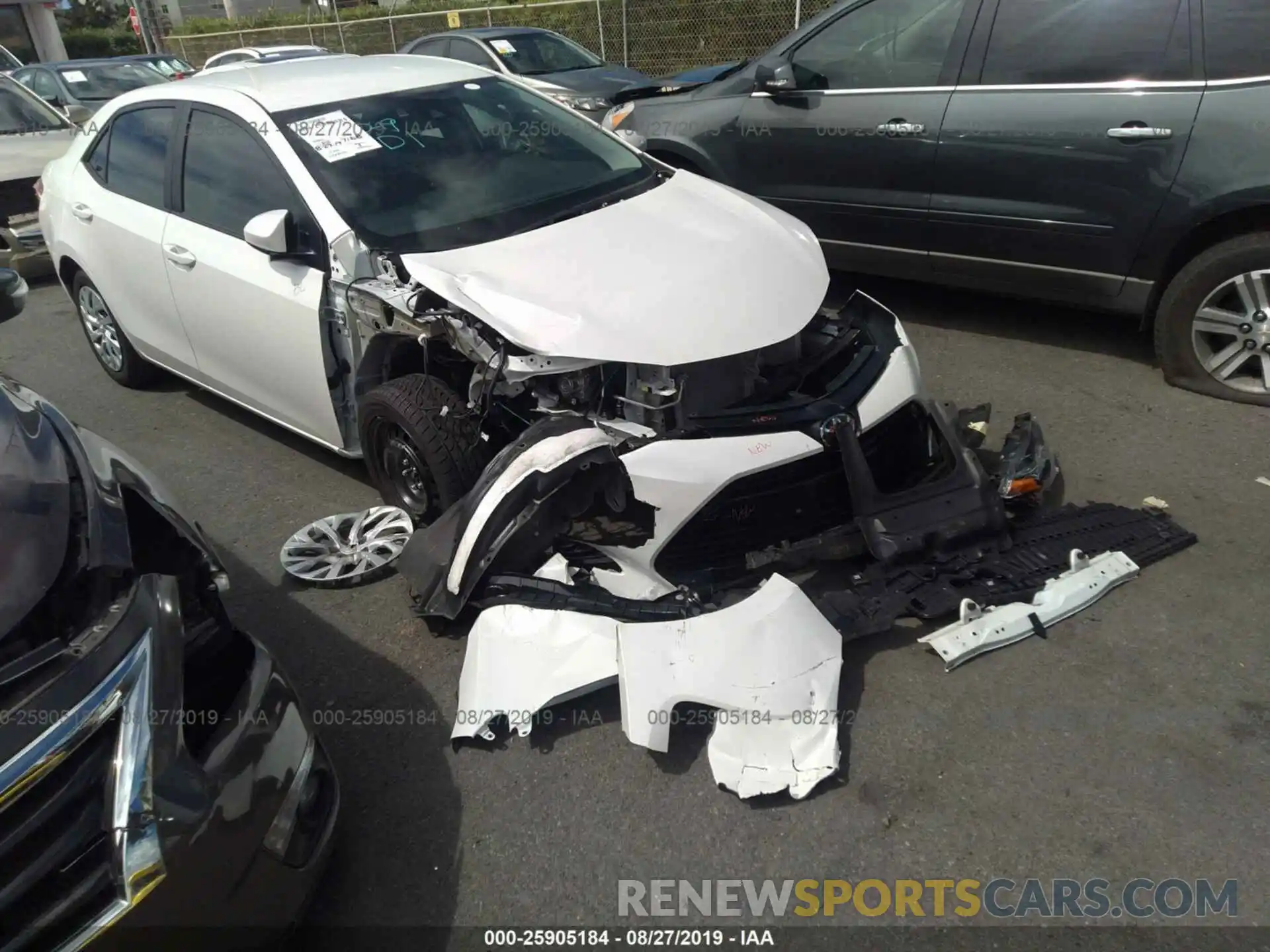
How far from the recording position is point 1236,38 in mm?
3900

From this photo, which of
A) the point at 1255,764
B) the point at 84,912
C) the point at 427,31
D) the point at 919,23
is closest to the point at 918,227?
the point at 919,23

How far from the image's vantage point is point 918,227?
4.89 meters

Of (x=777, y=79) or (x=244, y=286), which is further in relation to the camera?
(x=777, y=79)

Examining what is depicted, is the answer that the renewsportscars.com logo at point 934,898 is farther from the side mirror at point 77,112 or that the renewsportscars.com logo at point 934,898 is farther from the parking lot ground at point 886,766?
the side mirror at point 77,112

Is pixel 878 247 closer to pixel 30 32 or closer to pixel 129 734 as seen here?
pixel 129 734

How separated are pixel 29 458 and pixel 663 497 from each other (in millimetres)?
1636

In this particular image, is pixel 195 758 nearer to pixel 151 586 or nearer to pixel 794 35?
pixel 151 586

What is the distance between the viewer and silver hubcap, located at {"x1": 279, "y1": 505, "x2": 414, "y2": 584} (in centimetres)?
348

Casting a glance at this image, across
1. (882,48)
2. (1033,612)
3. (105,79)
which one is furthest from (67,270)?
(105,79)

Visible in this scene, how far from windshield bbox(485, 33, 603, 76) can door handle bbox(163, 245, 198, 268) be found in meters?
7.41

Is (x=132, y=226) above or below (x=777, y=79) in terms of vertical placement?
below

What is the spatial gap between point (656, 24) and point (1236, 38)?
1147 centimetres

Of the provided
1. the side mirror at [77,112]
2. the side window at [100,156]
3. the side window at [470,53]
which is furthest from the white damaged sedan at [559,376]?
the side mirror at [77,112]

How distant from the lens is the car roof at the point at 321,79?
3820mm
